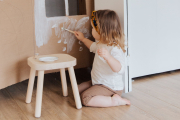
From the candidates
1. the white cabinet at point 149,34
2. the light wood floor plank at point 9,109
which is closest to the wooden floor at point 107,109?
the light wood floor plank at point 9,109

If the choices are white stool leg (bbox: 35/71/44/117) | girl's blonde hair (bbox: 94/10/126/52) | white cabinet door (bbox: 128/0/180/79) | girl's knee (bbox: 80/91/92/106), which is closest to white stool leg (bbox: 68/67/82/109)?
girl's knee (bbox: 80/91/92/106)

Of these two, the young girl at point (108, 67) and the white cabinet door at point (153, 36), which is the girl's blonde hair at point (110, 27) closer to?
the young girl at point (108, 67)

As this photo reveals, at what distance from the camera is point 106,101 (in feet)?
3.76

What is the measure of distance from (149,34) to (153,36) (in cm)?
4

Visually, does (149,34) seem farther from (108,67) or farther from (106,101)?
(106,101)

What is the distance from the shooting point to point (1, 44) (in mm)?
1120

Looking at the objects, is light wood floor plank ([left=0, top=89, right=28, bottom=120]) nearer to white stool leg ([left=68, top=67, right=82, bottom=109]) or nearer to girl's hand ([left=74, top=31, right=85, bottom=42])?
white stool leg ([left=68, top=67, right=82, bottom=109])

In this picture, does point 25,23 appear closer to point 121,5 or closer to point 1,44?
point 1,44

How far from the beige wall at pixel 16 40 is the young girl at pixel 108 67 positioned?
311 millimetres

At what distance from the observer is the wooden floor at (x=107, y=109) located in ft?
3.44

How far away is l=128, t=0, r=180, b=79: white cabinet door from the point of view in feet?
4.52

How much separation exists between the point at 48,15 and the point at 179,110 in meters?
0.88

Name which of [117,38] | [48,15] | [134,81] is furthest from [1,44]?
[134,81]

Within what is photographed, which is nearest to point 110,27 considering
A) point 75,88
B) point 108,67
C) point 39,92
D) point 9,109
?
point 108,67
